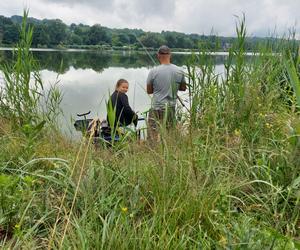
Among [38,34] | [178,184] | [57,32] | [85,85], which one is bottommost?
[85,85]

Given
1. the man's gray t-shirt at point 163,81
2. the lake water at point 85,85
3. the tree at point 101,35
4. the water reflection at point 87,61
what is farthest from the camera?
the tree at point 101,35

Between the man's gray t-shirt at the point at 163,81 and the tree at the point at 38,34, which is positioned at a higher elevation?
the tree at the point at 38,34

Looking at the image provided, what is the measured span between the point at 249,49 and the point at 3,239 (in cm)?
329

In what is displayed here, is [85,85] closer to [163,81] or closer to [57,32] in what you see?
[57,32]

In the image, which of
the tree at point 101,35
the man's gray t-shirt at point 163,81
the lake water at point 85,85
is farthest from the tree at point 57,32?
the man's gray t-shirt at point 163,81

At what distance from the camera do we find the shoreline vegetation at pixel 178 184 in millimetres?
1649

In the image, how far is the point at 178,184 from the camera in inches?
77.9

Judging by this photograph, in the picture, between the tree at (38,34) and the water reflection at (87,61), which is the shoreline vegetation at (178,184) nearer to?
the tree at (38,34)

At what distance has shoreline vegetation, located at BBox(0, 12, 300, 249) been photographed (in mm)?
1649

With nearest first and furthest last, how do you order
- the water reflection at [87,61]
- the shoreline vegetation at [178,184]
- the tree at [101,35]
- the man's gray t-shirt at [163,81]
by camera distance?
the shoreline vegetation at [178,184]
the water reflection at [87,61]
the man's gray t-shirt at [163,81]
the tree at [101,35]

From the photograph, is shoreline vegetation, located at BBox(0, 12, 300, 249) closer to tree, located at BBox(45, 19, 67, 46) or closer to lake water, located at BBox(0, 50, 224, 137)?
lake water, located at BBox(0, 50, 224, 137)

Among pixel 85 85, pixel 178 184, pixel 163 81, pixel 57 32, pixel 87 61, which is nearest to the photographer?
pixel 178 184

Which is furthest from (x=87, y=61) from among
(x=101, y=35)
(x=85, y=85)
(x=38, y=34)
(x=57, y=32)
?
(x=38, y=34)

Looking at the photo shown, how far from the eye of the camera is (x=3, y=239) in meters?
1.85
